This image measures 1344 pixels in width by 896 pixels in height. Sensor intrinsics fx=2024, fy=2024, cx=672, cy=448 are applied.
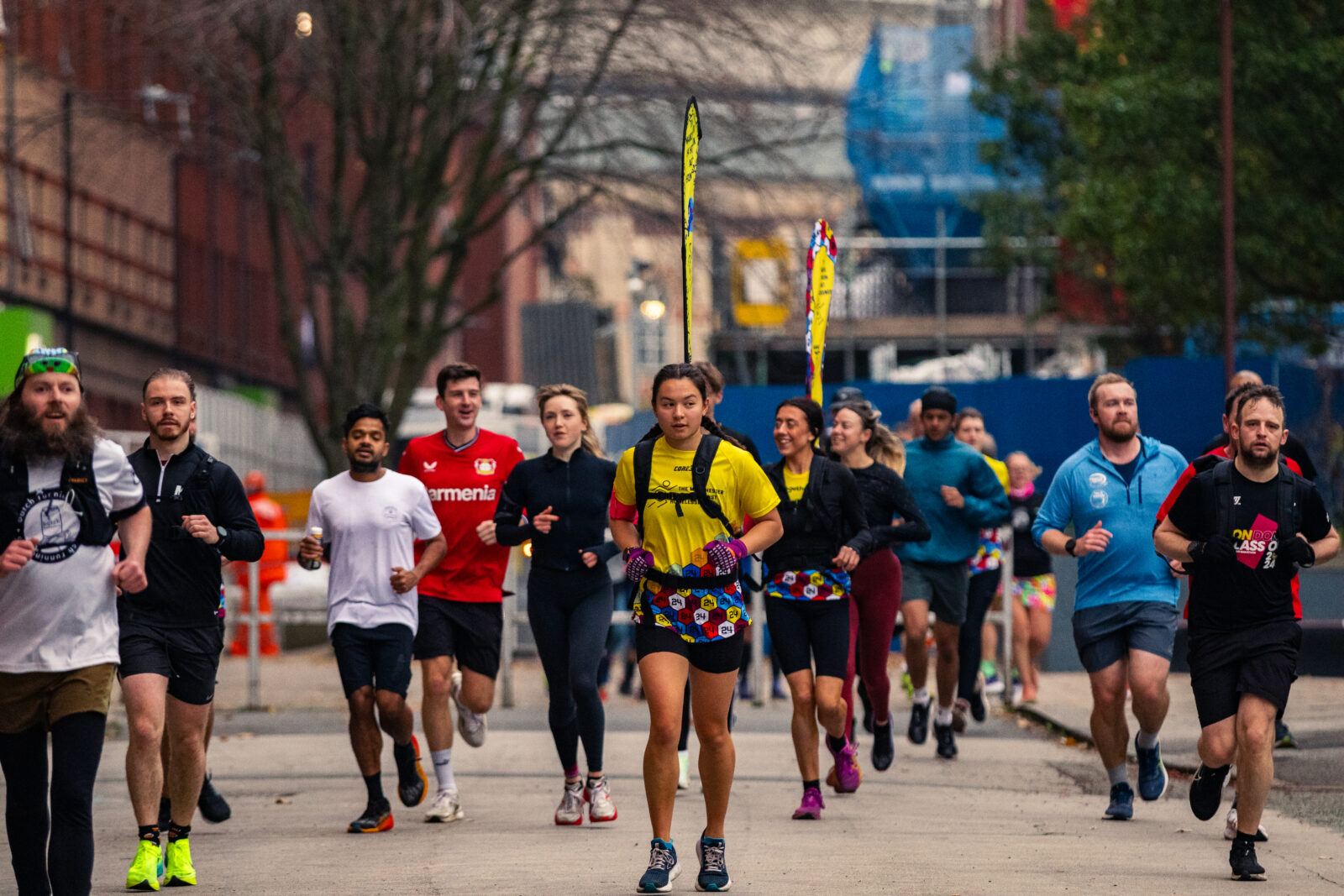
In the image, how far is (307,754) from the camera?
41.8 ft

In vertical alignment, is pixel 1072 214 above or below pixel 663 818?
above

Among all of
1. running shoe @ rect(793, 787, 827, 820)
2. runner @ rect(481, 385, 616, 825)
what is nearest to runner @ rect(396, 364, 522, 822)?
runner @ rect(481, 385, 616, 825)

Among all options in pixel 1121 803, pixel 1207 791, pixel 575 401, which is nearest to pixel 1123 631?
pixel 1121 803

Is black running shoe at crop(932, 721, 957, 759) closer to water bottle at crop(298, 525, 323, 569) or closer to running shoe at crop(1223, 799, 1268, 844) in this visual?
running shoe at crop(1223, 799, 1268, 844)

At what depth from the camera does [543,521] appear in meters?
9.20

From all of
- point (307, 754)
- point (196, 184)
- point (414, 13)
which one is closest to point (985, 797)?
point (307, 754)

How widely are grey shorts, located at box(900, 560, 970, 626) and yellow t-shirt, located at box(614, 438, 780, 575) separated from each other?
14.9ft

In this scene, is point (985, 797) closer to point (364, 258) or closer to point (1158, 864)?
point (1158, 864)

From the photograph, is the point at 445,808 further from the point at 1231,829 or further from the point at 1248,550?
the point at 1248,550

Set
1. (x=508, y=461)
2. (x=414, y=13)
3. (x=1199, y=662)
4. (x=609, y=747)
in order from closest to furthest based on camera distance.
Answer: (x=1199, y=662) < (x=508, y=461) < (x=609, y=747) < (x=414, y=13)

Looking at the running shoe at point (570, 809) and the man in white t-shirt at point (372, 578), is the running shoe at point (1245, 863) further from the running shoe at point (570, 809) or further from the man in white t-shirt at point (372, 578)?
the man in white t-shirt at point (372, 578)

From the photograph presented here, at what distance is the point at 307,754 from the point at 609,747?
1897mm

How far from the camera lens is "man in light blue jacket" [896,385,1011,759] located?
1181 centimetres

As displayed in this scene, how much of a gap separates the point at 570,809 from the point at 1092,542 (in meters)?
2.64
